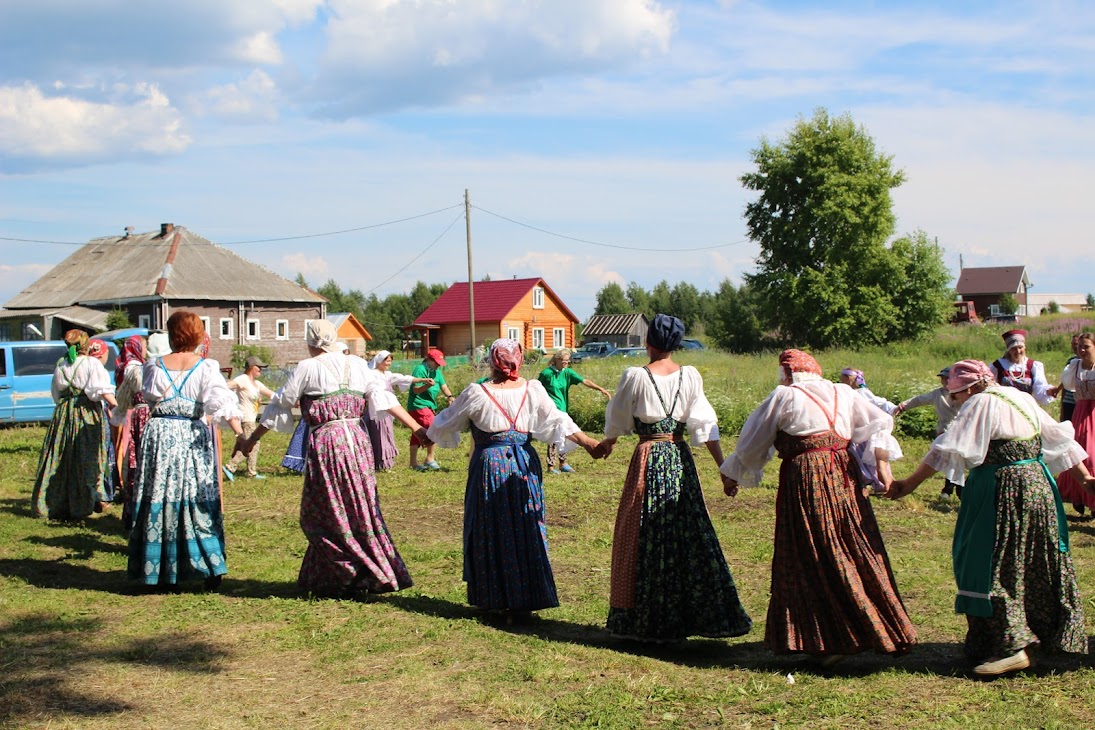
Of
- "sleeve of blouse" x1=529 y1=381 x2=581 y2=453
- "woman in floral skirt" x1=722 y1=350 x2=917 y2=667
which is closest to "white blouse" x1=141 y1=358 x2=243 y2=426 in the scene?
"sleeve of blouse" x1=529 y1=381 x2=581 y2=453

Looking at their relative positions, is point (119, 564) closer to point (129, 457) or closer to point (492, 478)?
point (129, 457)

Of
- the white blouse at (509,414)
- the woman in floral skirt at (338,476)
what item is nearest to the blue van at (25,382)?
the woman in floral skirt at (338,476)

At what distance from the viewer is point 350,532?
22.4 feet

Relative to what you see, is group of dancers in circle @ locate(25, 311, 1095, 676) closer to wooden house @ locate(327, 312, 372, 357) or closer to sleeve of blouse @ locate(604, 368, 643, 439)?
sleeve of blouse @ locate(604, 368, 643, 439)

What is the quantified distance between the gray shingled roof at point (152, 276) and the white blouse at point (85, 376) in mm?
31342

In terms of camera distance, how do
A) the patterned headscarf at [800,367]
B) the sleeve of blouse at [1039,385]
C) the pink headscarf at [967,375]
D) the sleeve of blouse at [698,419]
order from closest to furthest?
the pink headscarf at [967,375] < the patterned headscarf at [800,367] < the sleeve of blouse at [698,419] < the sleeve of blouse at [1039,385]

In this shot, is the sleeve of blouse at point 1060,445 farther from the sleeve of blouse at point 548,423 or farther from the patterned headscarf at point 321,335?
the patterned headscarf at point 321,335

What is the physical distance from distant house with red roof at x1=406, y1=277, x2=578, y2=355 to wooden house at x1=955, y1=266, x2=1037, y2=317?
45.2m

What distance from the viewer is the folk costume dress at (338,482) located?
678 cm

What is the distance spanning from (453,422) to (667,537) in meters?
1.60

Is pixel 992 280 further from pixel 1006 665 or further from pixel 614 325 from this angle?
pixel 1006 665

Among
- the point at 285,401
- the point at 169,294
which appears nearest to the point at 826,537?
the point at 285,401

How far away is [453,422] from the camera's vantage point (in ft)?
21.4

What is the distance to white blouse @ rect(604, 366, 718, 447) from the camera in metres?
5.91
